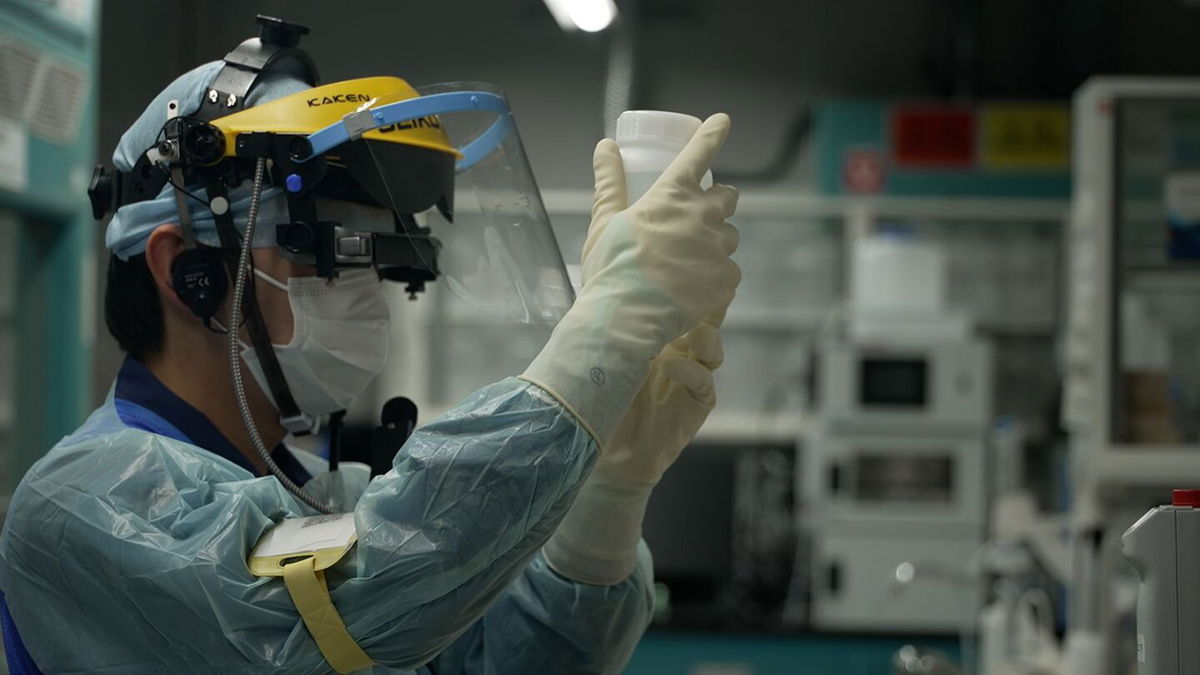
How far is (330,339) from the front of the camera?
1364 mm

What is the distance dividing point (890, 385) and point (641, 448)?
3.26m

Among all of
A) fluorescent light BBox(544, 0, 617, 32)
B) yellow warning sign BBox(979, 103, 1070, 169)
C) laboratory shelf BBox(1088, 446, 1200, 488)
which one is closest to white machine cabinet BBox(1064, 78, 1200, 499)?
laboratory shelf BBox(1088, 446, 1200, 488)

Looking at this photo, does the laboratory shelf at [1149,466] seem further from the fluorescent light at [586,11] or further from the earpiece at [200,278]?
the earpiece at [200,278]

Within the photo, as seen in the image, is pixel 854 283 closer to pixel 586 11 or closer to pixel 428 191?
pixel 586 11

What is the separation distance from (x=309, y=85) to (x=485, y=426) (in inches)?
19.2

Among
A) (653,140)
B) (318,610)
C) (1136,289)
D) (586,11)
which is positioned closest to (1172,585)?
(653,140)

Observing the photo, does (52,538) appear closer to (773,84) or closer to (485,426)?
(485,426)

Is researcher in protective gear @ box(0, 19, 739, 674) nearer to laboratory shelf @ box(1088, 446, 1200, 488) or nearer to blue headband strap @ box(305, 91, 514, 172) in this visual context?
blue headband strap @ box(305, 91, 514, 172)

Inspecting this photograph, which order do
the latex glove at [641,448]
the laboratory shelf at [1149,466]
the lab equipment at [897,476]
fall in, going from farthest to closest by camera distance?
the lab equipment at [897,476] < the laboratory shelf at [1149,466] < the latex glove at [641,448]

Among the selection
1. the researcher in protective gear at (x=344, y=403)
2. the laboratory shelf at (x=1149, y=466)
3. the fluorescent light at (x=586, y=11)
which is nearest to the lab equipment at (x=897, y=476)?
the laboratory shelf at (x=1149, y=466)

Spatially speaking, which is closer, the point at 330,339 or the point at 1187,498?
the point at 1187,498

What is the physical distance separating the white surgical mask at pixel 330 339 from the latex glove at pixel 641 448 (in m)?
0.29

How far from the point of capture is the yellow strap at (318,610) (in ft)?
3.59

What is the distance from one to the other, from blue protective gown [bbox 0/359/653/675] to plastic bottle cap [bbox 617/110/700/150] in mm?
338
